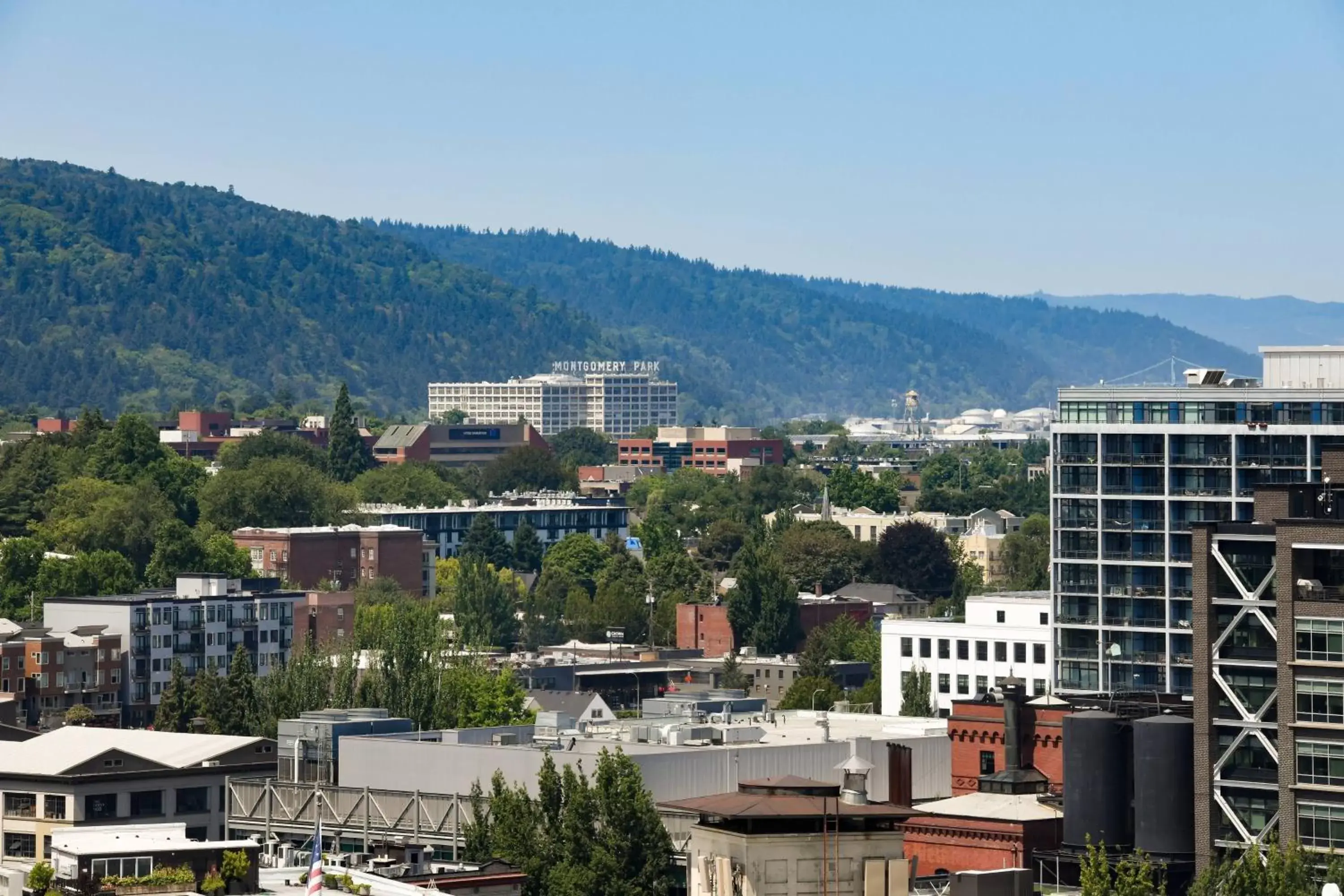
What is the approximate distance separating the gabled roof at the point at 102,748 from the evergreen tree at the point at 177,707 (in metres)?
32.5

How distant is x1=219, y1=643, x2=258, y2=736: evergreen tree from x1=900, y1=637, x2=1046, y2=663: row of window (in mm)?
27190

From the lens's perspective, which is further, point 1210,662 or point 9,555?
point 9,555

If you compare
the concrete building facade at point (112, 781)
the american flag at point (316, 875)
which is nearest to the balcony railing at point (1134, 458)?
the concrete building facade at point (112, 781)

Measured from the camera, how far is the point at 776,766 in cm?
→ 7262

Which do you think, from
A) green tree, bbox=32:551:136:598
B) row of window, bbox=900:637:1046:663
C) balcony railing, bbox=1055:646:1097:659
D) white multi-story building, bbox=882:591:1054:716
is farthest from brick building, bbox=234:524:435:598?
balcony railing, bbox=1055:646:1097:659

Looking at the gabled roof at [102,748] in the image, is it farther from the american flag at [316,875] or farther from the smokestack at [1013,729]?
the american flag at [316,875]

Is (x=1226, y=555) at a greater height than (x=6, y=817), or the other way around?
(x=1226, y=555)

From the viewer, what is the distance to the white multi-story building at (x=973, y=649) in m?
119

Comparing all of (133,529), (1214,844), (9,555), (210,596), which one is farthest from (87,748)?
(133,529)

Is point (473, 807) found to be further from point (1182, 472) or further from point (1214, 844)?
point (1182, 472)

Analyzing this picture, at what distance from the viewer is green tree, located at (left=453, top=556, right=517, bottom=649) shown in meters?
167

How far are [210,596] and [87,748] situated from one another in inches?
2518

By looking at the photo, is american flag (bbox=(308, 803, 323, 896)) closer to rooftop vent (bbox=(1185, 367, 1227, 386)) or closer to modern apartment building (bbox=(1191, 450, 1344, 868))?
modern apartment building (bbox=(1191, 450, 1344, 868))

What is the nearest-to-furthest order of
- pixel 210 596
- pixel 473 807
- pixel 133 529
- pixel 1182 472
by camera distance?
1. pixel 473 807
2. pixel 1182 472
3. pixel 210 596
4. pixel 133 529
